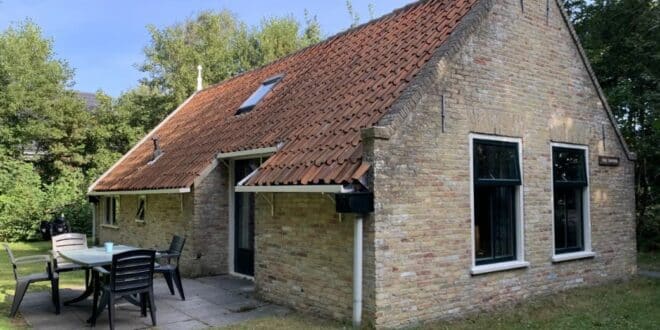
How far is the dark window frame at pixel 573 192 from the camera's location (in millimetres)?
9641

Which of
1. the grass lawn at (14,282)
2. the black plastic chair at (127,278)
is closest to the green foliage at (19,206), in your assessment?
the grass lawn at (14,282)

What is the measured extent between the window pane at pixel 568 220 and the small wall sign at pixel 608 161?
83cm

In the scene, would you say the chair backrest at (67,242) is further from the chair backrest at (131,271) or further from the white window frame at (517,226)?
the white window frame at (517,226)

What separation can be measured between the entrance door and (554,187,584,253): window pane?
6.02 m

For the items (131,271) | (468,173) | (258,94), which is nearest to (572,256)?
(468,173)

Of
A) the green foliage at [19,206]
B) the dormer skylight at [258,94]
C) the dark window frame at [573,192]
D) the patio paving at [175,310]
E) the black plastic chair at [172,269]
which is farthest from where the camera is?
the green foliage at [19,206]

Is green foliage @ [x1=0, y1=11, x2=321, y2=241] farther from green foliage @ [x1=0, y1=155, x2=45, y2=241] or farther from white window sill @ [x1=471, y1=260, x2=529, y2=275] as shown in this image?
white window sill @ [x1=471, y1=260, x2=529, y2=275]

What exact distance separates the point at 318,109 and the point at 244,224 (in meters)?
3.45

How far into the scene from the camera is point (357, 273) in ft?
22.3

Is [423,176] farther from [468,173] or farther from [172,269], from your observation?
[172,269]

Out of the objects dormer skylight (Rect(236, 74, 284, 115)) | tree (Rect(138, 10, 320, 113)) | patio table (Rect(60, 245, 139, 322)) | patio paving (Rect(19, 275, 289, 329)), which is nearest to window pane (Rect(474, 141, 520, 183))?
patio paving (Rect(19, 275, 289, 329))

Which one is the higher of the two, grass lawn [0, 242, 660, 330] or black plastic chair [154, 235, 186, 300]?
black plastic chair [154, 235, 186, 300]

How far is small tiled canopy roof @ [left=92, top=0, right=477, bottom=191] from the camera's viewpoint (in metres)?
7.77

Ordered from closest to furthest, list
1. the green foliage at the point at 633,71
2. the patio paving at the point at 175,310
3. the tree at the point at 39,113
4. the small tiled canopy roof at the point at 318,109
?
the patio paving at the point at 175,310 → the small tiled canopy roof at the point at 318,109 → the green foliage at the point at 633,71 → the tree at the point at 39,113
